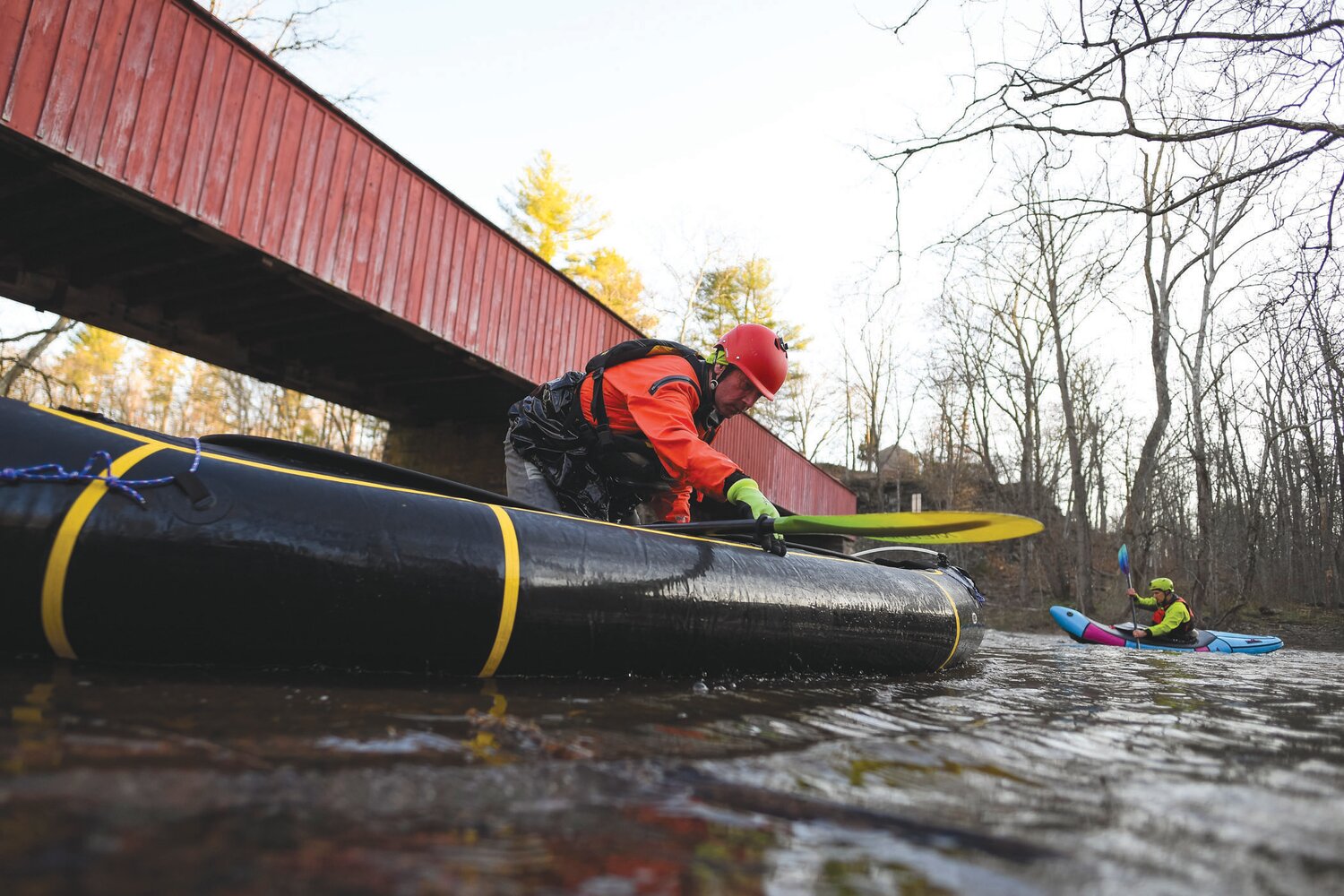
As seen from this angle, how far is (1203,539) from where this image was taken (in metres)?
15.8

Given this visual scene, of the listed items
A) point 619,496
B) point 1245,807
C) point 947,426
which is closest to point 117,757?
point 1245,807

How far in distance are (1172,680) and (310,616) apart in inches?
192

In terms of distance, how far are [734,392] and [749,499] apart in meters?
0.86

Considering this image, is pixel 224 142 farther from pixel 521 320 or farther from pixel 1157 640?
pixel 1157 640

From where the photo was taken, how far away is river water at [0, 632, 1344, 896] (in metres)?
0.91

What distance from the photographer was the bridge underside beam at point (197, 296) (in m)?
5.86

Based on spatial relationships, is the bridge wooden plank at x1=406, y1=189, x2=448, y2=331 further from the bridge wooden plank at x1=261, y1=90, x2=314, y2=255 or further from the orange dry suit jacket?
the orange dry suit jacket

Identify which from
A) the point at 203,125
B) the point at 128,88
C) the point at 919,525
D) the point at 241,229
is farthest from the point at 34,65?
the point at 919,525

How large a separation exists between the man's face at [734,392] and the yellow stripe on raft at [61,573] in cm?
280

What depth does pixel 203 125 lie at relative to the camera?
580cm

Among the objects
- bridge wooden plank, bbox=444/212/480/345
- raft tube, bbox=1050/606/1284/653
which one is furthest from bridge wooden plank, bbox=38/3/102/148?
raft tube, bbox=1050/606/1284/653

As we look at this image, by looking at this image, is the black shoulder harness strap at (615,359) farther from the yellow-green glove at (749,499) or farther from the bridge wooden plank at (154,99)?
the bridge wooden plank at (154,99)

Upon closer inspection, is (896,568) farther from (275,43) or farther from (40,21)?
(275,43)

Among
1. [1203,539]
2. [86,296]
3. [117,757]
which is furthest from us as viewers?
[1203,539]
